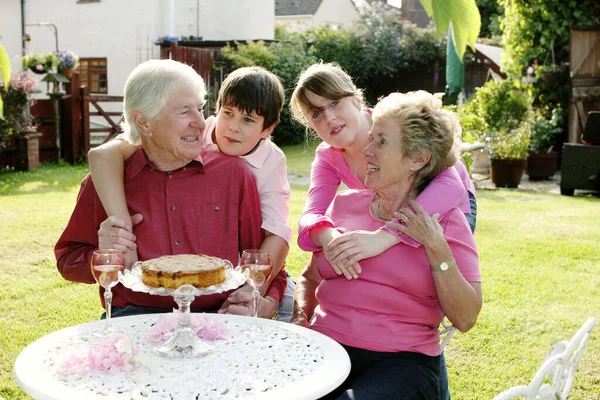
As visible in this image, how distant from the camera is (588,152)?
10492mm

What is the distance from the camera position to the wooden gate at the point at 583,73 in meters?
12.8

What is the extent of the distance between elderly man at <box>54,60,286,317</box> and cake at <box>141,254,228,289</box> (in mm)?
589

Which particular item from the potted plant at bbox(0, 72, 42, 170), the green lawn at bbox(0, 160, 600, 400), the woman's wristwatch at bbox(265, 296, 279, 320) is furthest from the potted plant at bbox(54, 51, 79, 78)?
the woman's wristwatch at bbox(265, 296, 279, 320)

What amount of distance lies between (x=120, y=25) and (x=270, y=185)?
748 inches

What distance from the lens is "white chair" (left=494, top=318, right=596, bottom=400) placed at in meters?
1.75

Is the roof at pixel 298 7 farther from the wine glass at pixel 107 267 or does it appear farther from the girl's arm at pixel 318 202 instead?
the wine glass at pixel 107 267

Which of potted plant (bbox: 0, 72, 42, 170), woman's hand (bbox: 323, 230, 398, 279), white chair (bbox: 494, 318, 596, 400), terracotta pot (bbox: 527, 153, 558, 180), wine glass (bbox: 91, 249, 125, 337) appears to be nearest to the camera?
white chair (bbox: 494, 318, 596, 400)

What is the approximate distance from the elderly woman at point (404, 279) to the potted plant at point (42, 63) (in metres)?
12.8

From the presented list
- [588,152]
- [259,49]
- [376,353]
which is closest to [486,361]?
[376,353]

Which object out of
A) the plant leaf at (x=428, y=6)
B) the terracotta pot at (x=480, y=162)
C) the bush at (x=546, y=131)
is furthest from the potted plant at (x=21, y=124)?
the plant leaf at (x=428, y=6)

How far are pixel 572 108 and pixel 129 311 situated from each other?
Answer: 12.0 metres

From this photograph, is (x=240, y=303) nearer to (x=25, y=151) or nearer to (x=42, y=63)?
(x=25, y=151)

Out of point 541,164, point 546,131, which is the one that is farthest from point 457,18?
point 546,131

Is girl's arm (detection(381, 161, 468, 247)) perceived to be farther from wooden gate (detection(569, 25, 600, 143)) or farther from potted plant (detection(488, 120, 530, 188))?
wooden gate (detection(569, 25, 600, 143))
